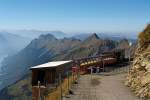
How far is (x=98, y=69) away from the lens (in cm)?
4969

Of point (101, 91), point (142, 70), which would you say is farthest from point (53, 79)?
point (142, 70)

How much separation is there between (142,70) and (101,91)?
4.47m

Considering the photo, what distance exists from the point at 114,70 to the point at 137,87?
20411mm

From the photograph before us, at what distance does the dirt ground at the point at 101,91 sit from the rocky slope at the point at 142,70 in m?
0.78

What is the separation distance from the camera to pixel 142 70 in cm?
3197

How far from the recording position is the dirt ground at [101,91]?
28.9 meters

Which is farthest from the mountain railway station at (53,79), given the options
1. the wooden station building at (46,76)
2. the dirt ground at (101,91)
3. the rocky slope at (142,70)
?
the rocky slope at (142,70)

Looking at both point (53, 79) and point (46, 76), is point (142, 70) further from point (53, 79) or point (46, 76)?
point (46, 76)

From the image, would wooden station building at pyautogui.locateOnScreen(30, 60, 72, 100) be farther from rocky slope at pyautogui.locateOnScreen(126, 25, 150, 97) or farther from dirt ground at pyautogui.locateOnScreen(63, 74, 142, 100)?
rocky slope at pyautogui.locateOnScreen(126, 25, 150, 97)

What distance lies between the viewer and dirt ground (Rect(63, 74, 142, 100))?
28.9m

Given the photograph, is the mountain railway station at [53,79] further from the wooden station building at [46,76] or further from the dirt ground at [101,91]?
the dirt ground at [101,91]

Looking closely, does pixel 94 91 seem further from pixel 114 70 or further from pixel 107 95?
pixel 114 70

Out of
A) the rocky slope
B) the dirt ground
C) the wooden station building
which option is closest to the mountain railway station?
the wooden station building

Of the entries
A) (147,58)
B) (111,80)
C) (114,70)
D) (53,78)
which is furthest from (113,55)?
(147,58)
